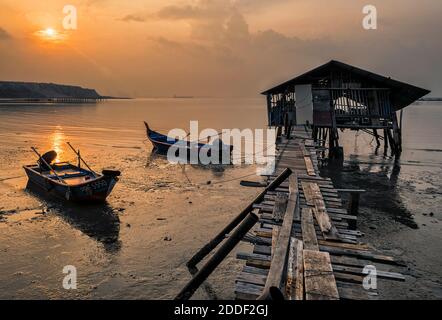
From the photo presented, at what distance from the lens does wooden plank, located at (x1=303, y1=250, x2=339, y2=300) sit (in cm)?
377

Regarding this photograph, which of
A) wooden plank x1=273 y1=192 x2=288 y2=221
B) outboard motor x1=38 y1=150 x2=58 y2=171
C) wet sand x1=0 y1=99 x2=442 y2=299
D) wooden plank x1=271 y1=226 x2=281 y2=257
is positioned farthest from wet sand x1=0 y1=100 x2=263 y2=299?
wooden plank x1=271 y1=226 x2=281 y2=257

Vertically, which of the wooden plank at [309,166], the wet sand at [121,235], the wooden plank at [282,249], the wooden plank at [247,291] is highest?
the wooden plank at [309,166]

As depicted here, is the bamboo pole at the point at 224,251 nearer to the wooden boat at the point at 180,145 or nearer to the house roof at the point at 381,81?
the wooden boat at the point at 180,145

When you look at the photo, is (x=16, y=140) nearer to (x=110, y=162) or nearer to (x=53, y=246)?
(x=110, y=162)

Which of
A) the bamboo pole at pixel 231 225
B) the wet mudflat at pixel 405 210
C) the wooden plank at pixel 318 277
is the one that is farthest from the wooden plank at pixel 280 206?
the wet mudflat at pixel 405 210

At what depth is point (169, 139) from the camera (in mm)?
26562

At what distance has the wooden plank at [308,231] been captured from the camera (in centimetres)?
517

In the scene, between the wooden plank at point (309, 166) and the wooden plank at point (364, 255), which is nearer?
the wooden plank at point (364, 255)

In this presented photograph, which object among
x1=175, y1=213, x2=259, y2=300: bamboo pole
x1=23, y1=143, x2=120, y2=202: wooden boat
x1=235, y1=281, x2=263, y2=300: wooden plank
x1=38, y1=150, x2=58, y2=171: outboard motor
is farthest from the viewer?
x1=38, y1=150, x2=58, y2=171: outboard motor

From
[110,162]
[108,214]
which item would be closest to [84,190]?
[108,214]

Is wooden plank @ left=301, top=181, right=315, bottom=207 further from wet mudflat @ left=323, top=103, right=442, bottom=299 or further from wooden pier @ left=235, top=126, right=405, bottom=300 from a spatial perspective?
wet mudflat @ left=323, top=103, right=442, bottom=299

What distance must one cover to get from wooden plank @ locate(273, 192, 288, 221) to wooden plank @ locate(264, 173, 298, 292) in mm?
111

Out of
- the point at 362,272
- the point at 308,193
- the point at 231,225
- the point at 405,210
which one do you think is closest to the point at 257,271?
the point at 362,272
